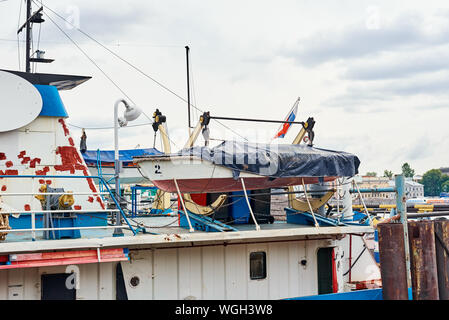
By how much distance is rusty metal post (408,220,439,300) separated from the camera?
12023 mm

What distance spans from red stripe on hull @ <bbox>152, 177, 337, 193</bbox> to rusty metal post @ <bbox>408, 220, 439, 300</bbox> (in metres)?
3.16

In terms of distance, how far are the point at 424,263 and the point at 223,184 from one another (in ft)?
16.8

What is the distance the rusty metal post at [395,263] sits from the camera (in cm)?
1202

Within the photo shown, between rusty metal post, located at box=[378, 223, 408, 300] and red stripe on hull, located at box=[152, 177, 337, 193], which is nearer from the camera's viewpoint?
rusty metal post, located at box=[378, 223, 408, 300]

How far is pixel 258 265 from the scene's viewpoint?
44.4ft

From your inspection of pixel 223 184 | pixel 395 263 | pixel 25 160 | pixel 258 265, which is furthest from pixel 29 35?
pixel 395 263

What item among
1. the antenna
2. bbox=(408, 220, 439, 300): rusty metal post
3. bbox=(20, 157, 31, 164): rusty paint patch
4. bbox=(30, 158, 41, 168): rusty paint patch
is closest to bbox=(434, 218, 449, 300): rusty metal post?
bbox=(408, 220, 439, 300): rusty metal post

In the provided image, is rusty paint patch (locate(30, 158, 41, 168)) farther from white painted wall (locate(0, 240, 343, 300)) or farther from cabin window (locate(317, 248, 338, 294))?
cabin window (locate(317, 248, 338, 294))

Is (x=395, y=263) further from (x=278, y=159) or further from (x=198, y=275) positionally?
(x=198, y=275)

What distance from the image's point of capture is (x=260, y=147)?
44.7ft

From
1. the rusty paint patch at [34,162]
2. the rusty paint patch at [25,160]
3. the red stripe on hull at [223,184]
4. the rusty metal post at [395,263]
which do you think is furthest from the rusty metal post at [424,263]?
the rusty paint patch at [25,160]

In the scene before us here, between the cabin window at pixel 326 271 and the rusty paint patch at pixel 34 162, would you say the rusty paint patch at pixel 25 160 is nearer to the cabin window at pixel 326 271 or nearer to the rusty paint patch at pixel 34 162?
the rusty paint patch at pixel 34 162
